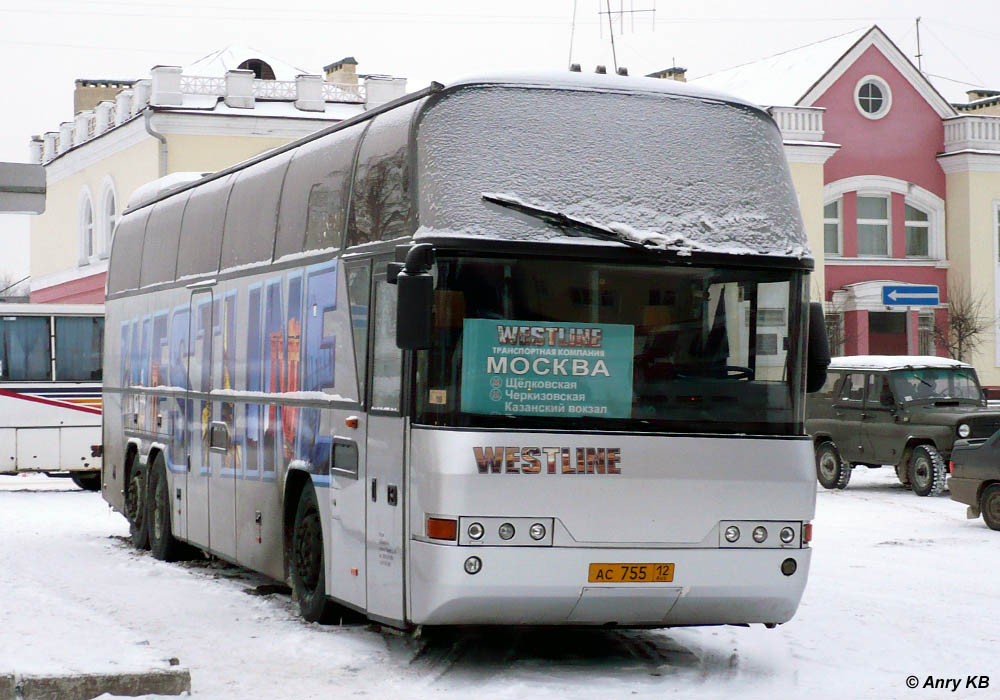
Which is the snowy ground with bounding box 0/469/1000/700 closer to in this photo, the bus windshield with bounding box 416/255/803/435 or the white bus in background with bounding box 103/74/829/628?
the white bus in background with bounding box 103/74/829/628

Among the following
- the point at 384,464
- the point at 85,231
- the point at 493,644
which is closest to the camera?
the point at 384,464

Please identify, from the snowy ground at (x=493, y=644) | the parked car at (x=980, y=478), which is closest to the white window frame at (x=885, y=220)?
the parked car at (x=980, y=478)

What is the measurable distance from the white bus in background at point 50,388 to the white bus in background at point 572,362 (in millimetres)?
17217

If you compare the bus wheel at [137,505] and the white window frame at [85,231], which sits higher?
the white window frame at [85,231]

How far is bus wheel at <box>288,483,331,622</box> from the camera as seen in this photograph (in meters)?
11.1

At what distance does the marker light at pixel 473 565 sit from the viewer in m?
9.11

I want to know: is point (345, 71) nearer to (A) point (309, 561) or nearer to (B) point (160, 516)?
(B) point (160, 516)

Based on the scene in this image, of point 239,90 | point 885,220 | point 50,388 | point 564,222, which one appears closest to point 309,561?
point 564,222

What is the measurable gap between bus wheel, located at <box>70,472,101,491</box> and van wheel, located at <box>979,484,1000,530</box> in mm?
15056

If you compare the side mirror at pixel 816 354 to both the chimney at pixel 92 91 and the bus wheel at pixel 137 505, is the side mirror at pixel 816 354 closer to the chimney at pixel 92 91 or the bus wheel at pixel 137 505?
the bus wheel at pixel 137 505

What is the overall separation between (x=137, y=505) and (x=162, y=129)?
94.2 feet

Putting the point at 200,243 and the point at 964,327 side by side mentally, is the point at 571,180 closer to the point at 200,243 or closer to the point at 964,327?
the point at 200,243

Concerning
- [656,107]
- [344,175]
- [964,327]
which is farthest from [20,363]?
[964,327]

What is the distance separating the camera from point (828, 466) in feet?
88.1
